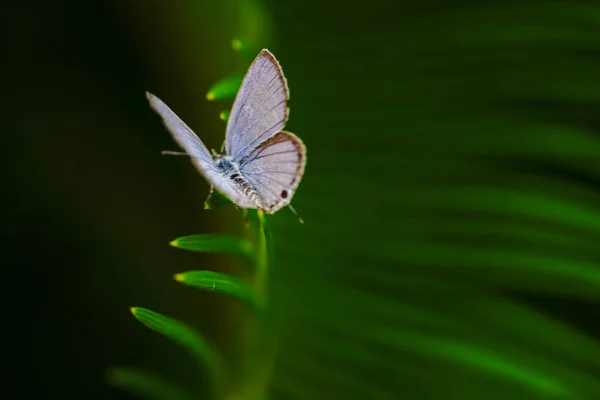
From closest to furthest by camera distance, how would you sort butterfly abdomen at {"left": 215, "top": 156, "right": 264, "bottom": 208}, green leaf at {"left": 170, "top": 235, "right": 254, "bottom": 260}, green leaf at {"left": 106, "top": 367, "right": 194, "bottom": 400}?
green leaf at {"left": 170, "top": 235, "right": 254, "bottom": 260}, butterfly abdomen at {"left": 215, "top": 156, "right": 264, "bottom": 208}, green leaf at {"left": 106, "top": 367, "right": 194, "bottom": 400}

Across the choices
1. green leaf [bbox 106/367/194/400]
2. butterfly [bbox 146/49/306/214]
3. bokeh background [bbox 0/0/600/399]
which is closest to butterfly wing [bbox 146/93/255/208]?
butterfly [bbox 146/49/306/214]

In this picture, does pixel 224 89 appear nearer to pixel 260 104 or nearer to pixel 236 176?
pixel 260 104

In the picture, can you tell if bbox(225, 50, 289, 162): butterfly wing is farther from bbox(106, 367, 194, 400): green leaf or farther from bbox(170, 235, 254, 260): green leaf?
bbox(106, 367, 194, 400): green leaf

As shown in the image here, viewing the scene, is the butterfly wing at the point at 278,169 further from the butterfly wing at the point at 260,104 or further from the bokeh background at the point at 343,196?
the bokeh background at the point at 343,196

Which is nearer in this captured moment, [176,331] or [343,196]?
[176,331]

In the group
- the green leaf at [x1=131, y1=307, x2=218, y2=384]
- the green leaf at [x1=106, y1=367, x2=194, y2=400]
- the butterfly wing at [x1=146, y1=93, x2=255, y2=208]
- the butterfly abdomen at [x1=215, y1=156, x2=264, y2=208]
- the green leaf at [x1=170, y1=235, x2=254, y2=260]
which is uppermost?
the butterfly abdomen at [x1=215, y1=156, x2=264, y2=208]

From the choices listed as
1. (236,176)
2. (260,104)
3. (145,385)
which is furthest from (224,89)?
(145,385)

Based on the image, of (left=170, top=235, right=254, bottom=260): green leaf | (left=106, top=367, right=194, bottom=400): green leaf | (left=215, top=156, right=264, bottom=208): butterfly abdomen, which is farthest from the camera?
(left=106, top=367, right=194, bottom=400): green leaf
